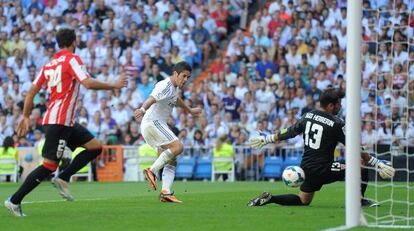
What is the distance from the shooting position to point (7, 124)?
94.3 ft

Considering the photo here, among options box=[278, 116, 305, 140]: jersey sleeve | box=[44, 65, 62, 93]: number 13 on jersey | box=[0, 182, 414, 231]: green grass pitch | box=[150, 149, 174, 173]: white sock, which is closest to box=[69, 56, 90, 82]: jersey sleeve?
box=[44, 65, 62, 93]: number 13 on jersey

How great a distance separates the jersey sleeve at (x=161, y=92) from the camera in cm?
1544

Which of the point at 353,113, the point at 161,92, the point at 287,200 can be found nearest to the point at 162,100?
the point at 161,92

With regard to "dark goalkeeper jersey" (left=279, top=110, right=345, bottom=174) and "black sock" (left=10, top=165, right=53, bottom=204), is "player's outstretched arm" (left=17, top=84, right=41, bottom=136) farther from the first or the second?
"dark goalkeeper jersey" (left=279, top=110, right=345, bottom=174)

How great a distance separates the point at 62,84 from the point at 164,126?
3482 mm

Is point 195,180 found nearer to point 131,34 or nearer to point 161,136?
point 131,34

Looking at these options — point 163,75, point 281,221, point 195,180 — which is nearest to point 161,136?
point 281,221

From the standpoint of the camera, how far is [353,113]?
11.0m

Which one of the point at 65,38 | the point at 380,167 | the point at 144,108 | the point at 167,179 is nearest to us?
the point at 65,38

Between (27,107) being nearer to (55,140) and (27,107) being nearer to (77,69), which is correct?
(55,140)

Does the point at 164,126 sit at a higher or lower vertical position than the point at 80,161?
higher

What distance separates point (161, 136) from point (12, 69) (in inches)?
621

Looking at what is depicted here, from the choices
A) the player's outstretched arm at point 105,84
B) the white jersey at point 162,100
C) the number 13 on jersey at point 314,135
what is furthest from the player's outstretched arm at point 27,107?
the number 13 on jersey at point 314,135

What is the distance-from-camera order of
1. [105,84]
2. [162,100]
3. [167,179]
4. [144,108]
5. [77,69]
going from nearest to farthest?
[105,84], [77,69], [144,108], [167,179], [162,100]
